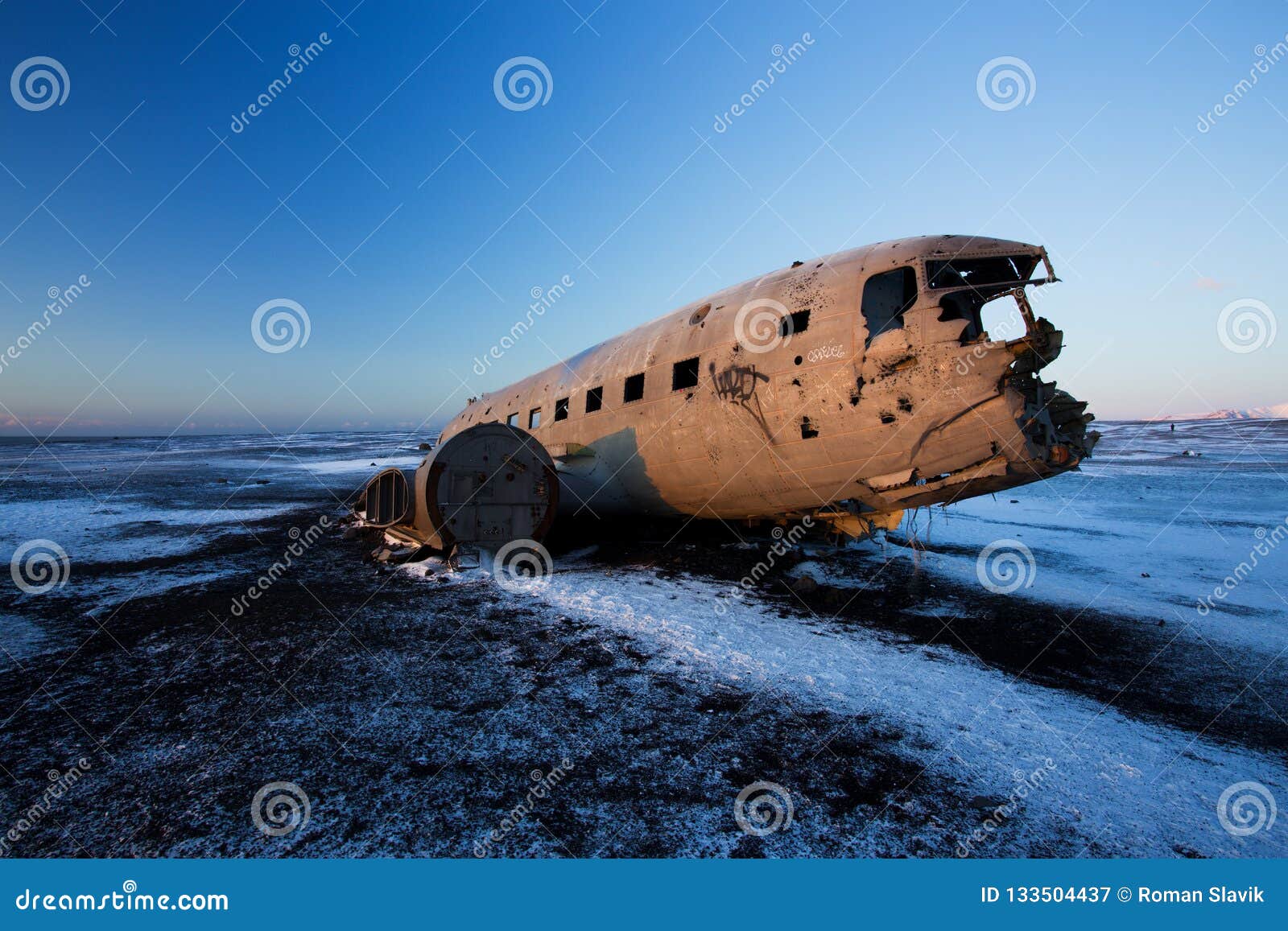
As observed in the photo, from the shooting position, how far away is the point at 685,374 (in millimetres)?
10961

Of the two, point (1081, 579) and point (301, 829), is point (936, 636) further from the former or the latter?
point (301, 829)

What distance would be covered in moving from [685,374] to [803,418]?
2.93 metres

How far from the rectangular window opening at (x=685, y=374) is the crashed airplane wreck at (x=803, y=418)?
0.12 ft

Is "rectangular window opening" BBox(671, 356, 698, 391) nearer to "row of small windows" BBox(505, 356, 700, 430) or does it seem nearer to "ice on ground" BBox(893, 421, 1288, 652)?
"row of small windows" BBox(505, 356, 700, 430)

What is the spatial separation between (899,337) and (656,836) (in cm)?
738

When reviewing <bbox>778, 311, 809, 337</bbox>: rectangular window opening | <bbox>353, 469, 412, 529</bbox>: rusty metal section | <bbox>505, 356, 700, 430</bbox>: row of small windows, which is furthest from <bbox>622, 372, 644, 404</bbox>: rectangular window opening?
<bbox>353, 469, 412, 529</bbox>: rusty metal section

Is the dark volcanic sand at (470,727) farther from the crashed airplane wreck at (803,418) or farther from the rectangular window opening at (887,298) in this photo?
the rectangular window opening at (887,298)

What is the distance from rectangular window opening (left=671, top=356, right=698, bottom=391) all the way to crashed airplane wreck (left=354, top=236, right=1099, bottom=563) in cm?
4

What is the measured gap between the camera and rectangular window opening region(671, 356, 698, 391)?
10727mm

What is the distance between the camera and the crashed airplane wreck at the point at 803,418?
7707mm

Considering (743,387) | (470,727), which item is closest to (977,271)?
(743,387)

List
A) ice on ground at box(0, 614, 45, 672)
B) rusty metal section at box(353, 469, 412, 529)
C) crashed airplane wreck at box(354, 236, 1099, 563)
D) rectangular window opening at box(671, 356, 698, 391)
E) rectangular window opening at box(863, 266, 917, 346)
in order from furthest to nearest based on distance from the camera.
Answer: rusty metal section at box(353, 469, 412, 529)
rectangular window opening at box(671, 356, 698, 391)
rectangular window opening at box(863, 266, 917, 346)
crashed airplane wreck at box(354, 236, 1099, 563)
ice on ground at box(0, 614, 45, 672)

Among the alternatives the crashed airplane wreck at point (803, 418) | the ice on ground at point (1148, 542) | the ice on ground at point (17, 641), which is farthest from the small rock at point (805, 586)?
the ice on ground at point (17, 641)

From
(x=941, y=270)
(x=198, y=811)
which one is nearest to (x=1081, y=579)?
(x=941, y=270)
